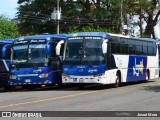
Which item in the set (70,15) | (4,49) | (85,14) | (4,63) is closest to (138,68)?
(4,63)

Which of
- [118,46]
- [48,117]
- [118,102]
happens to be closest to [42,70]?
[118,46]

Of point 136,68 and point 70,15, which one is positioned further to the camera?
point 70,15

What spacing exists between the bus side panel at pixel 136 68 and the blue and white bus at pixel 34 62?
207 inches

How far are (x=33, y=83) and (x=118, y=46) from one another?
17.9 feet

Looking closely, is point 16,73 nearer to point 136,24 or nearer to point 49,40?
point 49,40

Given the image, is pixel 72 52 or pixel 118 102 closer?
pixel 118 102

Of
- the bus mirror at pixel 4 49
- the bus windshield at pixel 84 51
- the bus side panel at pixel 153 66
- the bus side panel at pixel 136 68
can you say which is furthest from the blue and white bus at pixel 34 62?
Answer: the bus side panel at pixel 153 66

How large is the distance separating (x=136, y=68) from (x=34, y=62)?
25.7ft

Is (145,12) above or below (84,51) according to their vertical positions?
above

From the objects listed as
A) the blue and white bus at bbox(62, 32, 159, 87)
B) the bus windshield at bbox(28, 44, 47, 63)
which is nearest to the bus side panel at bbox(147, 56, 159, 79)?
the blue and white bus at bbox(62, 32, 159, 87)

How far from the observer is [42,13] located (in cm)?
6444

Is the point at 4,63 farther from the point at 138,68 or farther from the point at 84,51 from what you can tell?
the point at 138,68

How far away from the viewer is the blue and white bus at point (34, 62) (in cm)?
2425

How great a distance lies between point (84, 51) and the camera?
23.8 meters
